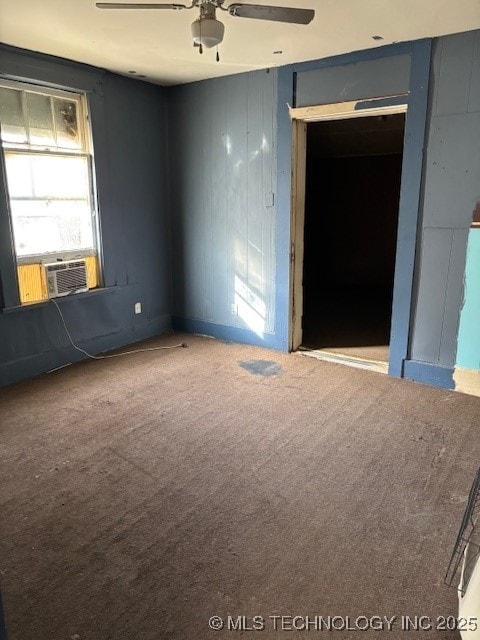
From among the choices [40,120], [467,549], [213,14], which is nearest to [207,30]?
[213,14]

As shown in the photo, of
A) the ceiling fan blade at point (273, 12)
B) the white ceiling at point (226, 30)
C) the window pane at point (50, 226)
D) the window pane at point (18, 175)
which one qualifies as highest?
the white ceiling at point (226, 30)

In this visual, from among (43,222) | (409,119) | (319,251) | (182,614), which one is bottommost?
(182,614)

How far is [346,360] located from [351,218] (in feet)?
12.4

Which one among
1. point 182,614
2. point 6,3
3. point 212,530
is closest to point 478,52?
point 6,3

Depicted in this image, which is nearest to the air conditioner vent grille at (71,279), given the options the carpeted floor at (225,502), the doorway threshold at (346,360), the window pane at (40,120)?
the carpeted floor at (225,502)

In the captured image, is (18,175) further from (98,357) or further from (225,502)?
(225,502)

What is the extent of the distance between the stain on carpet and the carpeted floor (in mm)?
191

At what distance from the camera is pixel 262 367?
4.03 metres

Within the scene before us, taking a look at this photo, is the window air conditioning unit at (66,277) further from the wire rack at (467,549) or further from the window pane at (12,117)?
the wire rack at (467,549)

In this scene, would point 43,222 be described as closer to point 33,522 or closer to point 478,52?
point 33,522

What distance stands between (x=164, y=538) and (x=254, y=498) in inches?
19.0

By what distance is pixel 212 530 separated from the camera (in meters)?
2.07

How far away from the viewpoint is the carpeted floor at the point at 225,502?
5.58 ft

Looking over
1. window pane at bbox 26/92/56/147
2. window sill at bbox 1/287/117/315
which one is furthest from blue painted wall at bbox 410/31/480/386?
window pane at bbox 26/92/56/147
